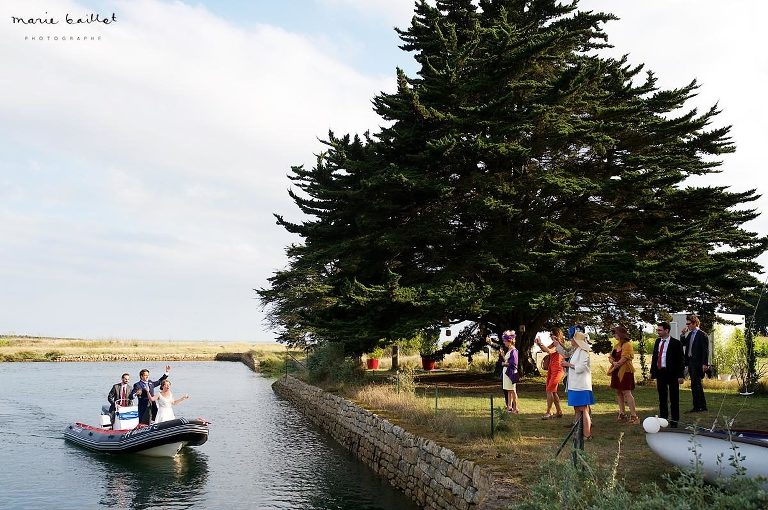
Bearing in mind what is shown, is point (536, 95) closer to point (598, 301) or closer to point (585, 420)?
point (598, 301)

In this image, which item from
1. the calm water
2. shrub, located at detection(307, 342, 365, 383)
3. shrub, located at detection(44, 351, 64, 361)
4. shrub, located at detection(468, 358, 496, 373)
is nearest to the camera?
the calm water

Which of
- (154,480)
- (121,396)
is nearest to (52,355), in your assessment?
(121,396)

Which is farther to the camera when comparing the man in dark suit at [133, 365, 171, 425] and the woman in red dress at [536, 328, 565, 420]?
the man in dark suit at [133, 365, 171, 425]

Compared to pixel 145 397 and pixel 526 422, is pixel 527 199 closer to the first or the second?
pixel 526 422

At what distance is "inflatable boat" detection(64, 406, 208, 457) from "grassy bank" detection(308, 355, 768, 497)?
5.20 m

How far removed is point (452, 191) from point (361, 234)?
4734 millimetres

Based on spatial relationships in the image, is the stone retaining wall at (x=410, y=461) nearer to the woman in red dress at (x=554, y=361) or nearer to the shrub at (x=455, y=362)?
the woman in red dress at (x=554, y=361)

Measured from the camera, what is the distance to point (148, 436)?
64.3ft

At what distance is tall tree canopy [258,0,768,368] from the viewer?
23.6m

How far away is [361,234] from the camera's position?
90.9 ft

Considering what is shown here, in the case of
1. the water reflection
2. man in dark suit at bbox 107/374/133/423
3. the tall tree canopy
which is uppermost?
the tall tree canopy

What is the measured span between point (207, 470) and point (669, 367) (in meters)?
12.3

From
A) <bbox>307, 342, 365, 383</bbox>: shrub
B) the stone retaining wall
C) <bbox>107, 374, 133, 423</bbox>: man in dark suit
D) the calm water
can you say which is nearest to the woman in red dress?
the stone retaining wall

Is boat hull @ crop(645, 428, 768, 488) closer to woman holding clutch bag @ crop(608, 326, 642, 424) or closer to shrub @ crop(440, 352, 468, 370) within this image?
woman holding clutch bag @ crop(608, 326, 642, 424)
